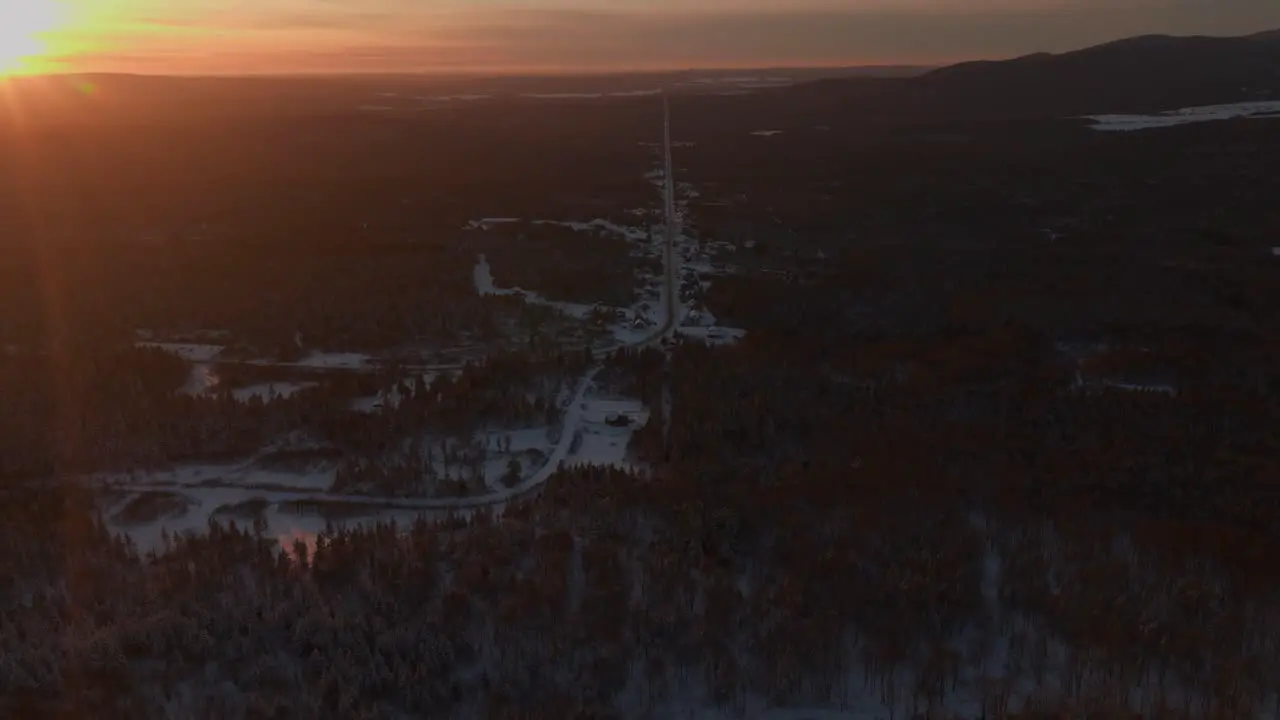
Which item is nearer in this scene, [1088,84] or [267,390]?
[267,390]

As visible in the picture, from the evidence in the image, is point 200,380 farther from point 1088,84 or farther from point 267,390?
point 1088,84

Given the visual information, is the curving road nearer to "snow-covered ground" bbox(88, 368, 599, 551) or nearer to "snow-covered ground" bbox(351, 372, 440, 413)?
"snow-covered ground" bbox(88, 368, 599, 551)

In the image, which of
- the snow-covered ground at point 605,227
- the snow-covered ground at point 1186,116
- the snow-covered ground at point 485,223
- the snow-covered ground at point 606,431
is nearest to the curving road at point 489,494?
the snow-covered ground at point 606,431

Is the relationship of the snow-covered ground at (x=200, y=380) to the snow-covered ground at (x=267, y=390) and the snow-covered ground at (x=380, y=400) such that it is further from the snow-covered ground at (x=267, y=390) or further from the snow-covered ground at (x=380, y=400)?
the snow-covered ground at (x=380, y=400)

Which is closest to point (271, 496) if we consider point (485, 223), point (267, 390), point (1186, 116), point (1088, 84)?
point (267, 390)

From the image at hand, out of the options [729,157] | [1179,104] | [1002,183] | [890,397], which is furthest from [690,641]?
[1179,104]

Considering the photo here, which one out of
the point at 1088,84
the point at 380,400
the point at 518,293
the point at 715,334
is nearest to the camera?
the point at 380,400
